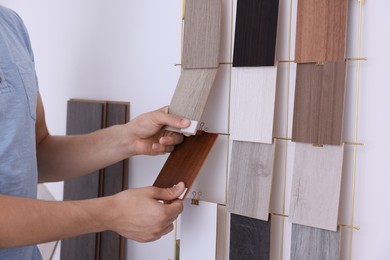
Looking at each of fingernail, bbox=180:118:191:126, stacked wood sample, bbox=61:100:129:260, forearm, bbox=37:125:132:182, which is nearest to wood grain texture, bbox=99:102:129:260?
stacked wood sample, bbox=61:100:129:260

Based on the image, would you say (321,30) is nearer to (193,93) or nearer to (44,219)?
(193,93)

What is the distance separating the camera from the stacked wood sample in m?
1.45

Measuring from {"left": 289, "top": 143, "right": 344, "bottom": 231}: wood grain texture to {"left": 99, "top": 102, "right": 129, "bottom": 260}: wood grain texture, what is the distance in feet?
2.16

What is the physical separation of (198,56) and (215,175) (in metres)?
0.33

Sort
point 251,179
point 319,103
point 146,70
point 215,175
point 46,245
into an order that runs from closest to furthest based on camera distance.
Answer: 1. point 319,103
2. point 251,179
3. point 215,175
4. point 146,70
5. point 46,245

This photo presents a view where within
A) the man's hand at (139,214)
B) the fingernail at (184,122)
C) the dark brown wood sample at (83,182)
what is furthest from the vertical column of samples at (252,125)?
the dark brown wood sample at (83,182)

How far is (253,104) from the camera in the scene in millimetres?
1039

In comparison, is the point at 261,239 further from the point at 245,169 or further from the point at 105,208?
the point at 105,208

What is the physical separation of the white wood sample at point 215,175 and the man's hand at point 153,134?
0.35ft

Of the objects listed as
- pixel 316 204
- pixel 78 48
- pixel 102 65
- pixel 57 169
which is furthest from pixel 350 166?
pixel 78 48

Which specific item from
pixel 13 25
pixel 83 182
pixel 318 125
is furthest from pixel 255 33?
pixel 83 182

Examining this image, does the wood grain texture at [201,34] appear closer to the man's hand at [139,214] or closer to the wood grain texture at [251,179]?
the wood grain texture at [251,179]

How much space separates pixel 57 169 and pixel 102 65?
45 cm

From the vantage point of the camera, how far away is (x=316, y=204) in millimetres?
960
